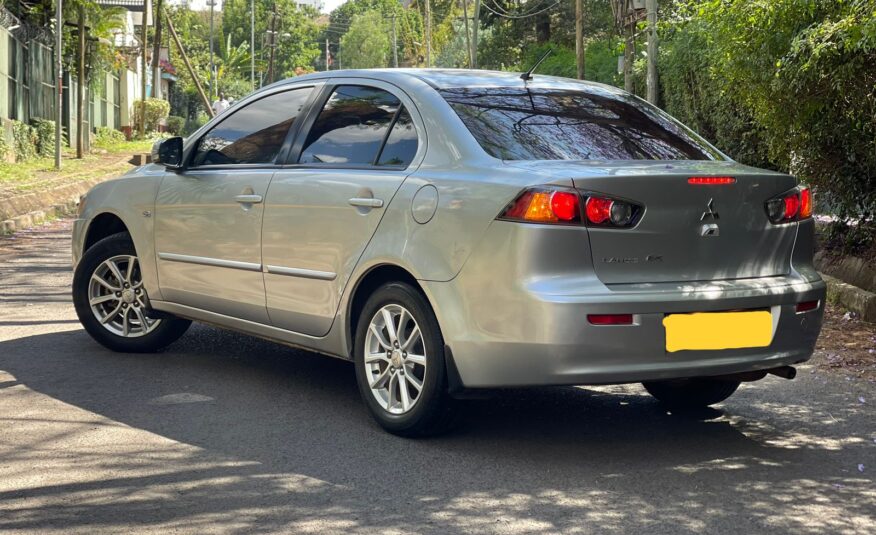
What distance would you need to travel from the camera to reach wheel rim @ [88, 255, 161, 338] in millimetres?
7203

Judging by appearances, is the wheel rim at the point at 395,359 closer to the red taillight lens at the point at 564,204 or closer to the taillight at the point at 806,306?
the red taillight lens at the point at 564,204

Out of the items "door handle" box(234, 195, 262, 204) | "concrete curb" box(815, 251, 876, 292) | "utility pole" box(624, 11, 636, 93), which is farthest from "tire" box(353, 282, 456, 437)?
"utility pole" box(624, 11, 636, 93)

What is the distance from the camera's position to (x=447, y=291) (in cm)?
492

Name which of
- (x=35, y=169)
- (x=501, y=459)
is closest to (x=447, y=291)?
(x=501, y=459)

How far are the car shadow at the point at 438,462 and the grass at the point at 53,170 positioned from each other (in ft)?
43.5

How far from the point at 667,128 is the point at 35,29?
87.9 feet

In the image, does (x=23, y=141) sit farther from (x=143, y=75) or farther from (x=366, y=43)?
(x=366, y=43)

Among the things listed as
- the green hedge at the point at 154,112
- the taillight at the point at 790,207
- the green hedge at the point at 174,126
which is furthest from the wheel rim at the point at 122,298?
the green hedge at the point at 174,126

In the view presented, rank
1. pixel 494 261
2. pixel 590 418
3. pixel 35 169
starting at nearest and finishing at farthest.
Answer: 1. pixel 494 261
2. pixel 590 418
3. pixel 35 169

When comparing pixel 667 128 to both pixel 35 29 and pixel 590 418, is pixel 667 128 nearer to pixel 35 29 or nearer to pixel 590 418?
pixel 590 418

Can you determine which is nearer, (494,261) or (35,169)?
(494,261)

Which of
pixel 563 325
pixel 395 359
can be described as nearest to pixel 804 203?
pixel 563 325

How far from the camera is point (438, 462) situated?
4863mm

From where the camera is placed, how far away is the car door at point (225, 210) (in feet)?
20.1
